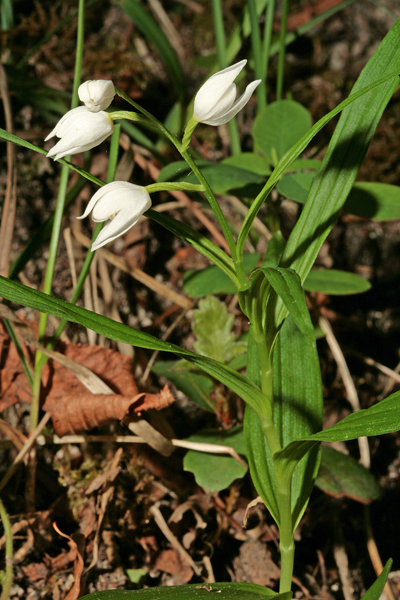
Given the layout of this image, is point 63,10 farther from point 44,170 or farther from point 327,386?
point 327,386

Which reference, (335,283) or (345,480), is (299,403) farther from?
(335,283)

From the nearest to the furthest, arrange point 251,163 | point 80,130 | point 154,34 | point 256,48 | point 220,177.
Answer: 1. point 80,130
2. point 220,177
3. point 251,163
4. point 256,48
5. point 154,34

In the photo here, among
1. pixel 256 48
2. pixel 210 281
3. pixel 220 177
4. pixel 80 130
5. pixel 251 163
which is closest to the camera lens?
pixel 80 130

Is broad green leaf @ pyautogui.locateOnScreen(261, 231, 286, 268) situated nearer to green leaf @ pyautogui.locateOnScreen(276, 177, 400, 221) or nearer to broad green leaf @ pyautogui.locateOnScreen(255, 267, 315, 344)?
green leaf @ pyautogui.locateOnScreen(276, 177, 400, 221)

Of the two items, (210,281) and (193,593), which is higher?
(210,281)

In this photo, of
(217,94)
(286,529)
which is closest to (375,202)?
(217,94)

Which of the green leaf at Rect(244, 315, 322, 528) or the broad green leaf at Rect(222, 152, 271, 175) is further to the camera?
the broad green leaf at Rect(222, 152, 271, 175)

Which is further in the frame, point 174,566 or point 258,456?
point 174,566

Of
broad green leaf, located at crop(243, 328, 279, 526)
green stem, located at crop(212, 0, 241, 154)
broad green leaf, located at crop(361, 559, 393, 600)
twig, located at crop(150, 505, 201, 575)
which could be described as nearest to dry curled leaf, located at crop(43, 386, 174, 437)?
broad green leaf, located at crop(243, 328, 279, 526)

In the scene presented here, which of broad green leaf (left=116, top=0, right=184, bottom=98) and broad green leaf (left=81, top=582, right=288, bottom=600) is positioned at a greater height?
broad green leaf (left=116, top=0, right=184, bottom=98)

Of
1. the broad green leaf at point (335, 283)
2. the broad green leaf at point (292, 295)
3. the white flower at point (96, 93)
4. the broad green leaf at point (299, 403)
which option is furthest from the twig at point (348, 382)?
the white flower at point (96, 93)
